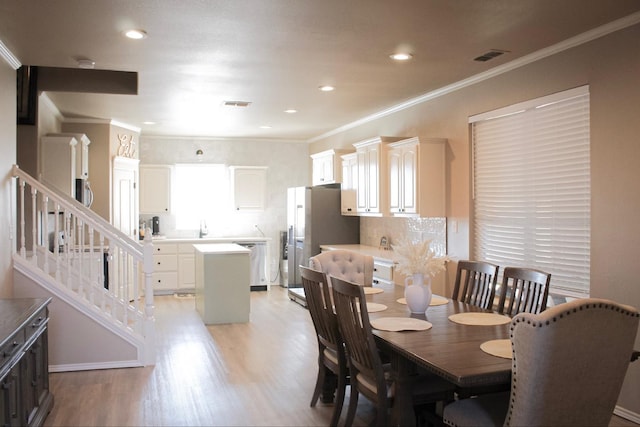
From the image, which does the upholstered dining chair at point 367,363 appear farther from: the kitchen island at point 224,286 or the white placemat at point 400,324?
the kitchen island at point 224,286

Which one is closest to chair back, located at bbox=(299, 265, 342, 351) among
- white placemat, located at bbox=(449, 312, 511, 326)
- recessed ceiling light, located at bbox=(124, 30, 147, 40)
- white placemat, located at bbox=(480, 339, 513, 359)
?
white placemat, located at bbox=(449, 312, 511, 326)

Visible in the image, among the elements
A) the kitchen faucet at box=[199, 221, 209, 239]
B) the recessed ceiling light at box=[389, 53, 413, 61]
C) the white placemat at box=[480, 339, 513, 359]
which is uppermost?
the recessed ceiling light at box=[389, 53, 413, 61]

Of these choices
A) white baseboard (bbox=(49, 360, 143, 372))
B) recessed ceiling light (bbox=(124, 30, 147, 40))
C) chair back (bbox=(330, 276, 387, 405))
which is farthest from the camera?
white baseboard (bbox=(49, 360, 143, 372))

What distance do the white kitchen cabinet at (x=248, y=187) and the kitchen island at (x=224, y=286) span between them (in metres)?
3.02

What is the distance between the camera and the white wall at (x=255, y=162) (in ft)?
31.0

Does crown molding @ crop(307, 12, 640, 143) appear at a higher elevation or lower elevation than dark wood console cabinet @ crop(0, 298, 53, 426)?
higher

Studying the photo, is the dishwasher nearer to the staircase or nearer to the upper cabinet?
the upper cabinet

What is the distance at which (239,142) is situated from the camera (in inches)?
387

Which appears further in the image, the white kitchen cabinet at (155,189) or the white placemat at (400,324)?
the white kitchen cabinet at (155,189)

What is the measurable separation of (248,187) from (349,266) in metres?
5.40

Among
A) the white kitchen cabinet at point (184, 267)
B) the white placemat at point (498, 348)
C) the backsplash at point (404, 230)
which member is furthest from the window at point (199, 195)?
the white placemat at point (498, 348)

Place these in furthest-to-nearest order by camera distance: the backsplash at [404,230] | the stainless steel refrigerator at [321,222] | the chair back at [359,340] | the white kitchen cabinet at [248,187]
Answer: the white kitchen cabinet at [248,187] < the stainless steel refrigerator at [321,222] < the backsplash at [404,230] < the chair back at [359,340]

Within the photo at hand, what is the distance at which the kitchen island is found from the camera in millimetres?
6543

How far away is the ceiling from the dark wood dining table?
1903 millimetres
